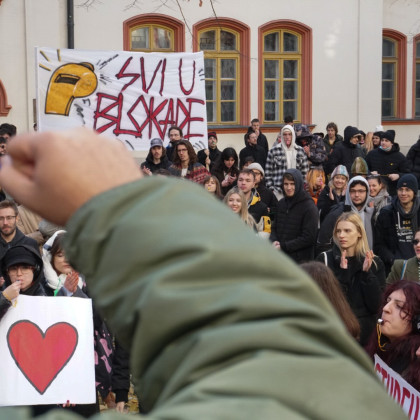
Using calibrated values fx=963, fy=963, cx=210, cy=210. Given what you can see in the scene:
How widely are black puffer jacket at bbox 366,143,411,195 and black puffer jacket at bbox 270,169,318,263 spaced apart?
4504 millimetres

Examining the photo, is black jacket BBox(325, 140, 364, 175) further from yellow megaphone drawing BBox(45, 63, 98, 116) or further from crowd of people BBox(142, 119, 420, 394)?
yellow megaphone drawing BBox(45, 63, 98, 116)

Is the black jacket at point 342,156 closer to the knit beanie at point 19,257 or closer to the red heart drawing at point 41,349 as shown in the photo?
the knit beanie at point 19,257

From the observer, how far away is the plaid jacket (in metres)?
13.2

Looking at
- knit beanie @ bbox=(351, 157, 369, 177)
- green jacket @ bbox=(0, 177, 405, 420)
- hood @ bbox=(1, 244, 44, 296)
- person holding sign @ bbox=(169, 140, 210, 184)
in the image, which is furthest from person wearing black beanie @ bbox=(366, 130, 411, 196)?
green jacket @ bbox=(0, 177, 405, 420)

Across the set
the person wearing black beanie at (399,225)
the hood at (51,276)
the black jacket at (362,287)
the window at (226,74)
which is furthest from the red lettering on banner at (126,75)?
the hood at (51,276)

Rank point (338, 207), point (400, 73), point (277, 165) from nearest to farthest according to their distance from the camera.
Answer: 1. point (338, 207)
2. point (277, 165)
3. point (400, 73)

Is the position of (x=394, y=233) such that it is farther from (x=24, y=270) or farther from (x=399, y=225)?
(x=24, y=270)

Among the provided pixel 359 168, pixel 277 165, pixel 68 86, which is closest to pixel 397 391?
pixel 359 168

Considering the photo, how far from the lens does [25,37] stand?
1834 cm

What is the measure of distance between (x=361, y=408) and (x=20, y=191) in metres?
0.39

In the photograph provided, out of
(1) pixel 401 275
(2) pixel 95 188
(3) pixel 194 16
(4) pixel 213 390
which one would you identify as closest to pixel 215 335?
(4) pixel 213 390

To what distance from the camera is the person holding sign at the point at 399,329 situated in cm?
491

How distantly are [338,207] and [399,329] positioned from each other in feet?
15.7

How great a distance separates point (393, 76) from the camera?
23.8 metres
